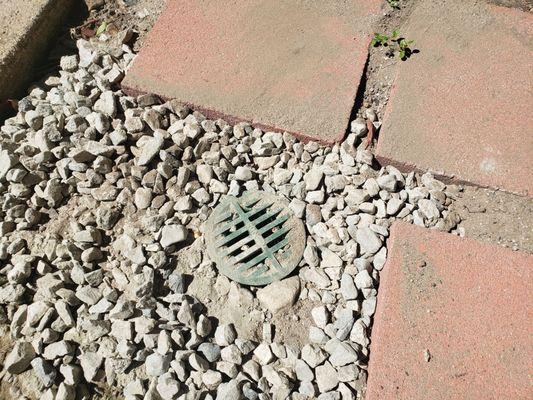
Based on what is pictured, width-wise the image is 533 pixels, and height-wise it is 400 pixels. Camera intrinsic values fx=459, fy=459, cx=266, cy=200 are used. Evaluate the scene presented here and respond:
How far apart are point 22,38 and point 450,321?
2182 millimetres

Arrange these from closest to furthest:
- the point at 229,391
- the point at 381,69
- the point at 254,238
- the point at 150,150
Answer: the point at 229,391 → the point at 254,238 → the point at 150,150 → the point at 381,69

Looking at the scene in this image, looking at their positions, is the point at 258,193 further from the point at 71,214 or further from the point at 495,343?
the point at 495,343

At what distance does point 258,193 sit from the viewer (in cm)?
190

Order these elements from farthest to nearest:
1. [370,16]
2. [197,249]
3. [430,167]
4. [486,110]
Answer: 1. [370,16]
2. [486,110]
3. [430,167]
4. [197,249]

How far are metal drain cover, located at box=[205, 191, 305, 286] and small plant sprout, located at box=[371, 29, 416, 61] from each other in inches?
38.0

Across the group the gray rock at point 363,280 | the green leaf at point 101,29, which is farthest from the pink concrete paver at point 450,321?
the green leaf at point 101,29

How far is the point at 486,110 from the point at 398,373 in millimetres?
1236

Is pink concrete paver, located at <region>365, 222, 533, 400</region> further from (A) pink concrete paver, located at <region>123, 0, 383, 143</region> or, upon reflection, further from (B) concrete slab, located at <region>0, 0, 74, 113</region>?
(B) concrete slab, located at <region>0, 0, 74, 113</region>

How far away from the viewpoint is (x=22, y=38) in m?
2.12

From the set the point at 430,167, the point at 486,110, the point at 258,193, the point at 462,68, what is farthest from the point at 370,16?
the point at 258,193

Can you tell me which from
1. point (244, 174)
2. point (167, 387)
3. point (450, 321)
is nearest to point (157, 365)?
point (167, 387)

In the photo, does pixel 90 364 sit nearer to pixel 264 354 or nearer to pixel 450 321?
pixel 264 354

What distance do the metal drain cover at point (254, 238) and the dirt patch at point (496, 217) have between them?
2.23 feet

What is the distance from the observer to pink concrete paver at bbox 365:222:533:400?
1503 mm
